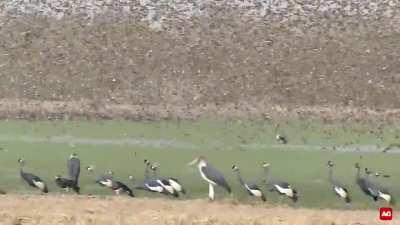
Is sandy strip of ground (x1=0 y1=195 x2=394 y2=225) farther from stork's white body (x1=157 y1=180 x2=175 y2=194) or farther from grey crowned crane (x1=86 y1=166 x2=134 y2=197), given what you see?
grey crowned crane (x1=86 y1=166 x2=134 y2=197)

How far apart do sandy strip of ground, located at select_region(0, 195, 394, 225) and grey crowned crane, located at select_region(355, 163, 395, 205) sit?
0.40 meters

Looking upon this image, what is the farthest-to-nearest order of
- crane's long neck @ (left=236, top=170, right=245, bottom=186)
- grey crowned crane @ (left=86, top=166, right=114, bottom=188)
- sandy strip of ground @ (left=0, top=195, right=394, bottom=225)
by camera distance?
crane's long neck @ (left=236, top=170, right=245, bottom=186), grey crowned crane @ (left=86, top=166, right=114, bottom=188), sandy strip of ground @ (left=0, top=195, right=394, bottom=225)

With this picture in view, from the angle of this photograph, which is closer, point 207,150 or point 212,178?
point 212,178

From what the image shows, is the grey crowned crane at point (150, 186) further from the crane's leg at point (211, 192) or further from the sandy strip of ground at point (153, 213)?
the crane's leg at point (211, 192)

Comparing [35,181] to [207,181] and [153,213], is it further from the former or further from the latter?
[153,213]

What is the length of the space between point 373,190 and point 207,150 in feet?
16.8

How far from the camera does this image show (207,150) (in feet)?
76.7

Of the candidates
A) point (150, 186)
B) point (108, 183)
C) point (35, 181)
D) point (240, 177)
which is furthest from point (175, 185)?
point (35, 181)

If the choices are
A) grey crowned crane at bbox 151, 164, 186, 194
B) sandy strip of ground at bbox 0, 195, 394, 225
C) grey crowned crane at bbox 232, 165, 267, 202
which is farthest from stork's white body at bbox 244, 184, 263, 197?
grey crowned crane at bbox 151, 164, 186, 194

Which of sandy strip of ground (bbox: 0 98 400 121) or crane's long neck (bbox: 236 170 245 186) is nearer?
crane's long neck (bbox: 236 170 245 186)

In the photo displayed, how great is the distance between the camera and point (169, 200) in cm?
1877

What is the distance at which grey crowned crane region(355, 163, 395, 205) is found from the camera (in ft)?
62.3

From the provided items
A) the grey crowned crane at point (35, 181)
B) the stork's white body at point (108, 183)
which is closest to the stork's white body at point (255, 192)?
A: the stork's white body at point (108, 183)

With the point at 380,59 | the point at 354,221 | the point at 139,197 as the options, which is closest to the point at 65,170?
the point at 139,197
